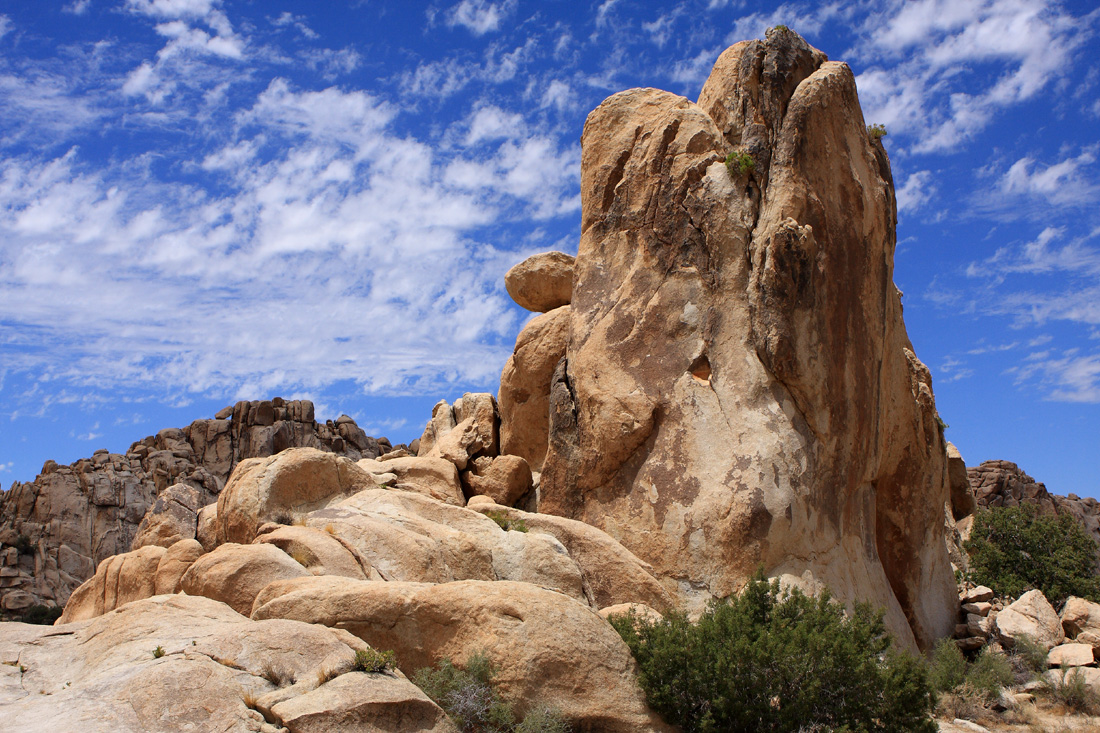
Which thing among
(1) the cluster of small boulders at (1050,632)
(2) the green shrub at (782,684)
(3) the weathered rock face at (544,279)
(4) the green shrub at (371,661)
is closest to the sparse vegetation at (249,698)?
(4) the green shrub at (371,661)

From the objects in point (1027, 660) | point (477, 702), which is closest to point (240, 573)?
point (477, 702)

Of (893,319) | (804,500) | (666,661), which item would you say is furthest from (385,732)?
(893,319)

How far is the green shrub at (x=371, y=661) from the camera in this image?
330 inches

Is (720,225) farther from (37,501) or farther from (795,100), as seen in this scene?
(37,501)

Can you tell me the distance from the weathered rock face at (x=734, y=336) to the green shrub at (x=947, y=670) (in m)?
0.91

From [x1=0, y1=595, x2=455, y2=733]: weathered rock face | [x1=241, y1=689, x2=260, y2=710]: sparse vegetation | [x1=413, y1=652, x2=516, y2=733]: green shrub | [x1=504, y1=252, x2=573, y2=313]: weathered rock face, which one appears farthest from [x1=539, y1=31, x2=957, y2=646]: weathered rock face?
[x1=241, y1=689, x2=260, y2=710]: sparse vegetation

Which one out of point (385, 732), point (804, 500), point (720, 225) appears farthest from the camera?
point (720, 225)

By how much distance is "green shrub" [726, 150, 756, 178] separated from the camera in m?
17.0

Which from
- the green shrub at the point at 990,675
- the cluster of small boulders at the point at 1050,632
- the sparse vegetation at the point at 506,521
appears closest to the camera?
the green shrub at the point at 990,675

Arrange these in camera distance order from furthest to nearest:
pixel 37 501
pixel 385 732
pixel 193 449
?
1. pixel 193 449
2. pixel 37 501
3. pixel 385 732

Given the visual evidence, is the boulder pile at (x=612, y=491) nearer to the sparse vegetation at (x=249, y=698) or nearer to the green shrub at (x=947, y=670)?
the sparse vegetation at (x=249, y=698)

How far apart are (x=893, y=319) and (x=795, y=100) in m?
6.53

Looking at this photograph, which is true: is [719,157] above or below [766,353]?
above

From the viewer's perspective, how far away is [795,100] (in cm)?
1738
